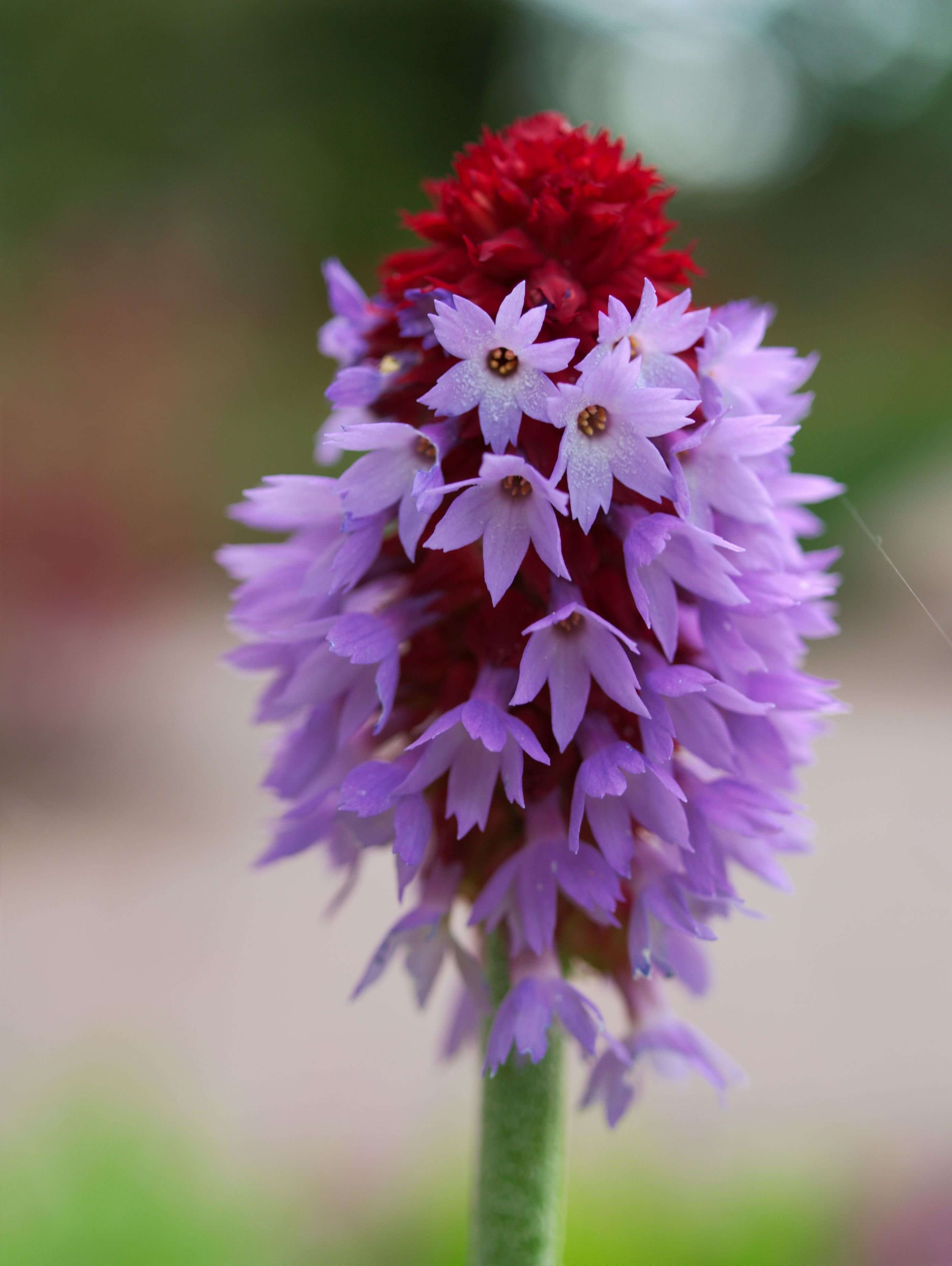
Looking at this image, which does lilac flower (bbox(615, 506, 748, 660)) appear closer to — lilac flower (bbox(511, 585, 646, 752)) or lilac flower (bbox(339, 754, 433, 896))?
lilac flower (bbox(511, 585, 646, 752))

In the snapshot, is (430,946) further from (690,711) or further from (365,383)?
(365,383)

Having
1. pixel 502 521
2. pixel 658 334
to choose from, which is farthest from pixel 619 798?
pixel 658 334

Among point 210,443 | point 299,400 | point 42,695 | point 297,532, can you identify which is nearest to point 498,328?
point 297,532

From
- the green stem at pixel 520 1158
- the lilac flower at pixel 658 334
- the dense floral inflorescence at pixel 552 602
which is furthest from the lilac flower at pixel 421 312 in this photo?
the green stem at pixel 520 1158

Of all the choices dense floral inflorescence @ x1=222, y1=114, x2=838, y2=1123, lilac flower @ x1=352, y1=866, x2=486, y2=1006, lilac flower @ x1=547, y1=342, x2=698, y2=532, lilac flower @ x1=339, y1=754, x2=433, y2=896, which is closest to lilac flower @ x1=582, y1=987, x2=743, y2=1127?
dense floral inflorescence @ x1=222, y1=114, x2=838, y2=1123

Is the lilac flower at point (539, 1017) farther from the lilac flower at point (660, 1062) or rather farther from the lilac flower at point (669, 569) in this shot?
the lilac flower at point (669, 569)
